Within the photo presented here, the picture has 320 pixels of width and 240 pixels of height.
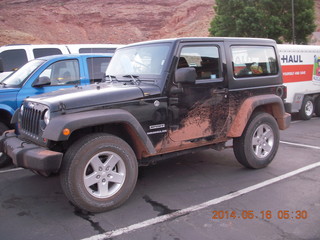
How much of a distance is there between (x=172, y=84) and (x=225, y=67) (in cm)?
101

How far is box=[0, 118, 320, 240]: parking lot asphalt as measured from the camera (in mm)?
3395

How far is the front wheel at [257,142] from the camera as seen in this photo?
5051 mm

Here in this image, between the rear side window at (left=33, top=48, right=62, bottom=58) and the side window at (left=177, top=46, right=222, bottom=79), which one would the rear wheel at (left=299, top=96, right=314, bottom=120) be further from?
the rear side window at (left=33, top=48, right=62, bottom=58)

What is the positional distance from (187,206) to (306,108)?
8276 millimetres

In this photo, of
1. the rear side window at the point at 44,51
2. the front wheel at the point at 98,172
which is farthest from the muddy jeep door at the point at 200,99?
the rear side window at the point at 44,51

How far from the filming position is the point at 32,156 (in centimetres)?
354

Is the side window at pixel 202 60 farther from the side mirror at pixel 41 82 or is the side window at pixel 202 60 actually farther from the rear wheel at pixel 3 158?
the rear wheel at pixel 3 158

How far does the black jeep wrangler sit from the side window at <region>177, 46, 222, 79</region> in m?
0.01

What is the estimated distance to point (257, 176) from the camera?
5.00m

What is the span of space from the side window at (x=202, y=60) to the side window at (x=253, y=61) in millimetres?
A: 334

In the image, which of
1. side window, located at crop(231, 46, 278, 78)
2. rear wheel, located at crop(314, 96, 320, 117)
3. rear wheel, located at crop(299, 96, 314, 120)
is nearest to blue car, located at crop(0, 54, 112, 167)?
side window, located at crop(231, 46, 278, 78)

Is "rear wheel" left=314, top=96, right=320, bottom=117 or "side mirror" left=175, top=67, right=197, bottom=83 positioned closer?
"side mirror" left=175, top=67, right=197, bottom=83

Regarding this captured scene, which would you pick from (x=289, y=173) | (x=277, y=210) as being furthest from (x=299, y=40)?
(x=277, y=210)

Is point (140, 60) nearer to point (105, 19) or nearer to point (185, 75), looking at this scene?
point (185, 75)
